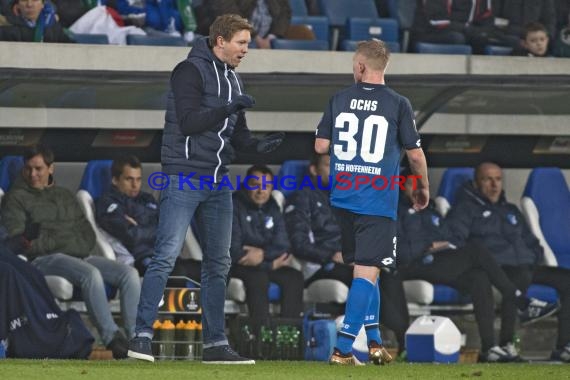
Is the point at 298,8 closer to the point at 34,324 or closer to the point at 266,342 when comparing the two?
the point at 266,342

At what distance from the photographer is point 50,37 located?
12.2 meters

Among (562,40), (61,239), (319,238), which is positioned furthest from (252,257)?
(562,40)

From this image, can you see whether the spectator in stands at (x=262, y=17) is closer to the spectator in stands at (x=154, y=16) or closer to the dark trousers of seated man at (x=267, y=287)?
A: the spectator in stands at (x=154, y=16)

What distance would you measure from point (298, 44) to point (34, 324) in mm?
4373

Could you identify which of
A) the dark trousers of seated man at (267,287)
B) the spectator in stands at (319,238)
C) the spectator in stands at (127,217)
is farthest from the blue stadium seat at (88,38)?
the dark trousers of seated man at (267,287)

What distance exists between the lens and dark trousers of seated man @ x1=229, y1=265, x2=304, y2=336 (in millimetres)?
11109

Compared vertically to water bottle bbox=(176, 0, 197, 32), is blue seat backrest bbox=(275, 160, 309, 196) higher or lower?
lower

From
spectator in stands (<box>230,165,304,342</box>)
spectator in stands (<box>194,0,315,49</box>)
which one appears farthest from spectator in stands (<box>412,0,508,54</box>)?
spectator in stands (<box>230,165,304,342</box>)

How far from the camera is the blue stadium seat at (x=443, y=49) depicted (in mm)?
13898

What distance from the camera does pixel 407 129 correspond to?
26.5ft

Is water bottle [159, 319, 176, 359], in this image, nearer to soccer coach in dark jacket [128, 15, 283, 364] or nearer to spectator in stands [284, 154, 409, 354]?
spectator in stands [284, 154, 409, 354]

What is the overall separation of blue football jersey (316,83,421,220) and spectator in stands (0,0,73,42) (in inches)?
180

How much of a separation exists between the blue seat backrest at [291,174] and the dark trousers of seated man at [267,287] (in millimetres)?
922

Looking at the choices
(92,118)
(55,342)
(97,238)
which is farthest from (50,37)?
(55,342)
